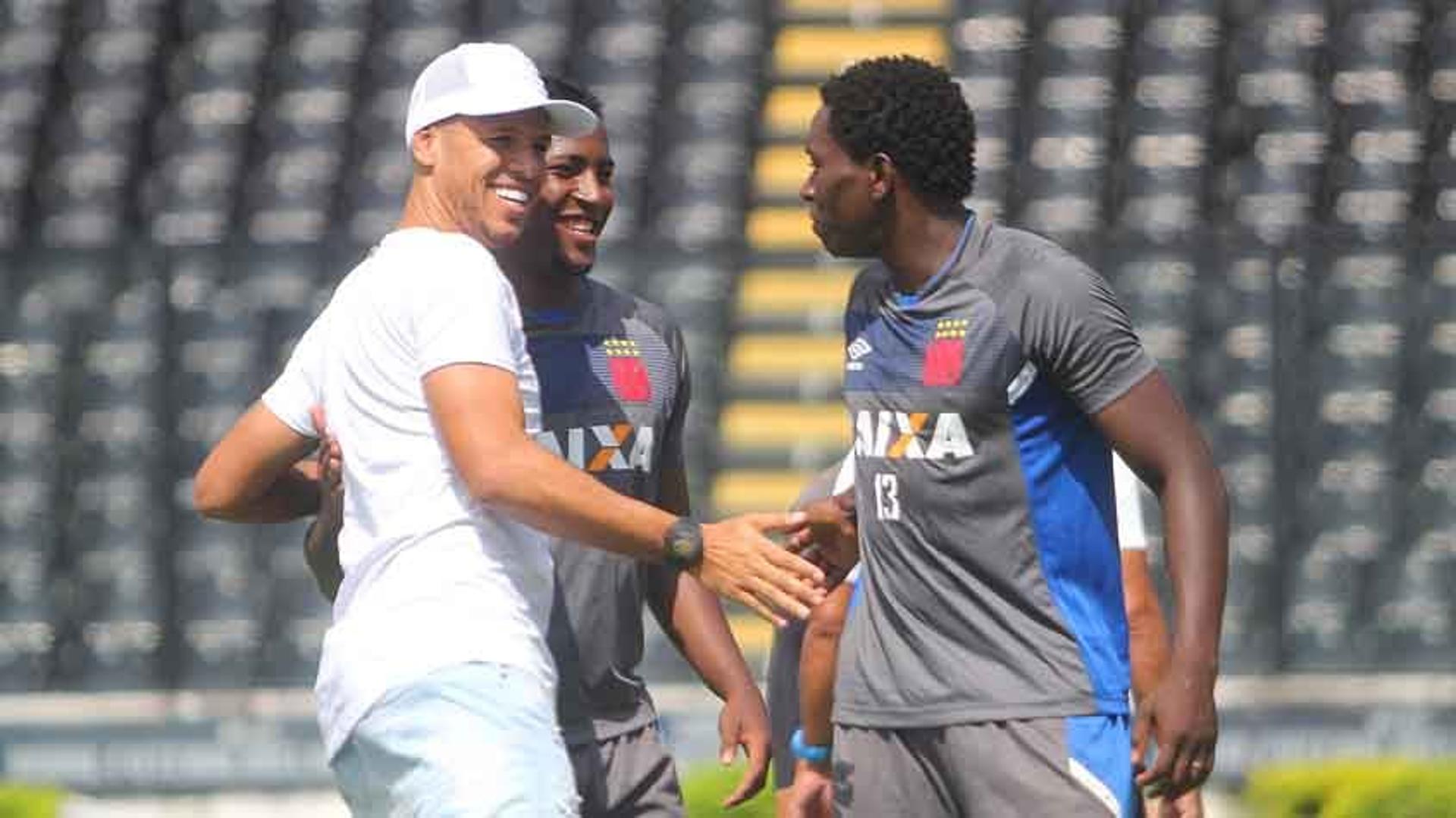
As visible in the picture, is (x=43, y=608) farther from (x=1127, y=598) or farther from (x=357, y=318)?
(x=357, y=318)

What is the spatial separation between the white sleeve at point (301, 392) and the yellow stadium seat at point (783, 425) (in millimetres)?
6566

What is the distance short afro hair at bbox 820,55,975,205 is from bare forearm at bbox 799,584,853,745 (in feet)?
2.77

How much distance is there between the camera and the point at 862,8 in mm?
12695

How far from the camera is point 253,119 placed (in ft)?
39.0

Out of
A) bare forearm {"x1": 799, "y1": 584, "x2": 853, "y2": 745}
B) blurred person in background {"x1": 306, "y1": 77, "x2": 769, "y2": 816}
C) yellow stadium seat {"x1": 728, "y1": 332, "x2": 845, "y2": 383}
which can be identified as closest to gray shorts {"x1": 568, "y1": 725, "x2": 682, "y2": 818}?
blurred person in background {"x1": 306, "y1": 77, "x2": 769, "y2": 816}

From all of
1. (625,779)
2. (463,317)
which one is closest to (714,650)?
(625,779)

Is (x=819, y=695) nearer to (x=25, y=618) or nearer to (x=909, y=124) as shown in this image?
(x=909, y=124)

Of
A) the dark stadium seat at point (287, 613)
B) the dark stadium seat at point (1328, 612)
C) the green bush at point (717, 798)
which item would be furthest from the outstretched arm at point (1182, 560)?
the dark stadium seat at point (287, 613)

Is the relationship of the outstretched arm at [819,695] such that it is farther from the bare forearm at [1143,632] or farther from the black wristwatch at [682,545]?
the black wristwatch at [682,545]

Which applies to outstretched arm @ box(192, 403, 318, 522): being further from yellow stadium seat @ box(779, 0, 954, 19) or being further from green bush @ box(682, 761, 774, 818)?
yellow stadium seat @ box(779, 0, 954, 19)

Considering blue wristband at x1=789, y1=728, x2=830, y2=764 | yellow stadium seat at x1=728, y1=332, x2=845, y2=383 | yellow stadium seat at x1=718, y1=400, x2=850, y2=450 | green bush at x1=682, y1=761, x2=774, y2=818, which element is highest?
blue wristband at x1=789, y1=728, x2=830, y2=764

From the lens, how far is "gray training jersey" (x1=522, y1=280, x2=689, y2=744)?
4.93m

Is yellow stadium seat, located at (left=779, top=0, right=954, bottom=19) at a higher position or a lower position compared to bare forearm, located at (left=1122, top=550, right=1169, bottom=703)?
higher

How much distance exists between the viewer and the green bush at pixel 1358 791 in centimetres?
791
